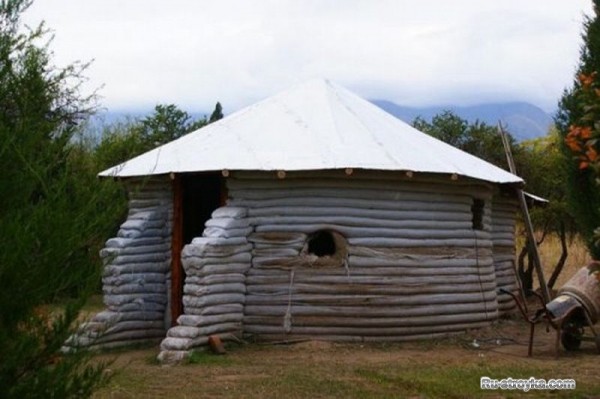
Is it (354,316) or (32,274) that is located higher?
(32,274)

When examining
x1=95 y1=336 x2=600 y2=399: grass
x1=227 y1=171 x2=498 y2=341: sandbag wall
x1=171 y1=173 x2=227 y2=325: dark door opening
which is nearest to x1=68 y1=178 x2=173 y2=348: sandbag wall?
x1=171 y1=173 x2=227 y2=325: dark door opening

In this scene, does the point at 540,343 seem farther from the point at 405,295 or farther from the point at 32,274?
the point at 32,274

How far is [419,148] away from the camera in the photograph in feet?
46.6

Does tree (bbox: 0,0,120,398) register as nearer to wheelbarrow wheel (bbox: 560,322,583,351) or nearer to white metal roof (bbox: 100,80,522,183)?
white metal roof (bbox: 100,80,522,183)

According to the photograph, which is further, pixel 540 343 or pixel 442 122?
pixel 442 122

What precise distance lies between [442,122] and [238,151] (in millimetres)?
15337

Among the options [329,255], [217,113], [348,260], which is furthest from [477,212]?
[217,113]

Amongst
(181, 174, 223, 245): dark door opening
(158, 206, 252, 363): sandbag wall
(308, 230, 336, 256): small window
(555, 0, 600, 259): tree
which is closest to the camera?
(158, 206, 252, 363): sandbag wall

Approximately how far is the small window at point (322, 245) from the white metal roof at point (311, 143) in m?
1.21

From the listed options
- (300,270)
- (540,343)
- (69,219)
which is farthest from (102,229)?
(540,343)

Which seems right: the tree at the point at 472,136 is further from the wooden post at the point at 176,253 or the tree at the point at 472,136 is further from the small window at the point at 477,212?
the wooden post at the point at 176,253

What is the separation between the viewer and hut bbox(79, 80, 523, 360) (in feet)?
41.2

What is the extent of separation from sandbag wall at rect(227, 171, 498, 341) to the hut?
0.6 inches

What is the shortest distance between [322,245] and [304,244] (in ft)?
3.60
